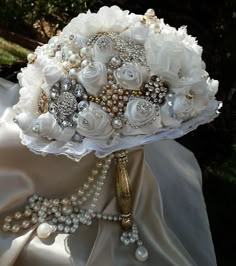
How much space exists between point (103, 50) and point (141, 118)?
0.20 meters

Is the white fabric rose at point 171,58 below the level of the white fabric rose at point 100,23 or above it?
below

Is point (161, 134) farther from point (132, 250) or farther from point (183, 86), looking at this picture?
point (132, 250)

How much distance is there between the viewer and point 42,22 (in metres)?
4.10

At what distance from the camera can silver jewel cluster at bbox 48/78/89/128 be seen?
1274 millimetres

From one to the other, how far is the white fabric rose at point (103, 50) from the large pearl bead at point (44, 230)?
1.50 ft

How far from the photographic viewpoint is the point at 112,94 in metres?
1.27

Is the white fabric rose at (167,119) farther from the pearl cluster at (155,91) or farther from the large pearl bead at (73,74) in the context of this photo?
the large pearl bead at (73,74)

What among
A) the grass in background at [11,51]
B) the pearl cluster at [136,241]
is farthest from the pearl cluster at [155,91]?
the grass in background at [11,51]

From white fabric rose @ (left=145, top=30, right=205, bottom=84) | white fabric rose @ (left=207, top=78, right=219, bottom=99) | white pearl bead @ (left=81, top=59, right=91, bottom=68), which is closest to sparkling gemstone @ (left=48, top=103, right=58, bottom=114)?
white pearl bead @ (left=81, top=59, right=91, bottom=68)

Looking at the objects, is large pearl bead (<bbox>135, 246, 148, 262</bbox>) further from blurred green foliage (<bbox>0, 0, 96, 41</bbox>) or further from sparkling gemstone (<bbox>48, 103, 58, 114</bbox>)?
blurred green foliage (<bbox>0, 0, 96, 41</bbox>)

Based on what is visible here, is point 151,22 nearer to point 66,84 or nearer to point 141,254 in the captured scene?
point 66,84

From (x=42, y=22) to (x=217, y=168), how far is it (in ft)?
6.53

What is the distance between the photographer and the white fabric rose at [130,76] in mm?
1250

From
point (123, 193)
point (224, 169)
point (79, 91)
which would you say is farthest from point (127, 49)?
point (224, 169)
